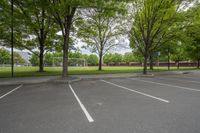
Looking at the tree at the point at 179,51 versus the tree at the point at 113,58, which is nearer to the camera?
the tree at the point at 179,51

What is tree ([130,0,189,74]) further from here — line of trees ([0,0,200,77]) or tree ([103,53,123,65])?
tree ([103,53,123,65])

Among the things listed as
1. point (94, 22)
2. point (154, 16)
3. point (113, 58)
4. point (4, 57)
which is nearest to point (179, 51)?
point (154, 16)

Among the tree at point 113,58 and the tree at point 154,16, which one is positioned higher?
the tree at point 154,16

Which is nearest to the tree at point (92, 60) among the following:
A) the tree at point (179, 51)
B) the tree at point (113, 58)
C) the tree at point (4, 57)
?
the tree at point (113, 58)

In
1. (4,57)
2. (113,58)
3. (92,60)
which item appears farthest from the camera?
(92,60)

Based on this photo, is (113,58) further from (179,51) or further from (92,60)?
(179,51)

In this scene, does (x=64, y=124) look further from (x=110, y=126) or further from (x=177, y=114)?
(x=177, y=114)

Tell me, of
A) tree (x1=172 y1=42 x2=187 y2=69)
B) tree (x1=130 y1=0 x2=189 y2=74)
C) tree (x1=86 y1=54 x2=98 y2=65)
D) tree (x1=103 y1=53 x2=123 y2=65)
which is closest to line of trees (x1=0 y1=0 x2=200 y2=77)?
tree (x1=130 y1=0 x2=189 y2=74)

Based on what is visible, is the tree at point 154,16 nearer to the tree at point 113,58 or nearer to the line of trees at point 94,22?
the line of trees at point 94,22

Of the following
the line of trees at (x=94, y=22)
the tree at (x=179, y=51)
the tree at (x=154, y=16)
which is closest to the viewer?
the line of trees at (x=94, y=22)

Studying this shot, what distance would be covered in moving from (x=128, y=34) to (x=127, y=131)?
22.7 m

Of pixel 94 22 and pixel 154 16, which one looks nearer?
pixel 154 16

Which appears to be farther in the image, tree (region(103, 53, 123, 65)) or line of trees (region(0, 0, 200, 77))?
tree (region(103, 53, 123, 65))

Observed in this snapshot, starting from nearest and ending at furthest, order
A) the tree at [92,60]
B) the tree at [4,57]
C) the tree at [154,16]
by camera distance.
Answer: the tree at [154,16] → the tree at [4,57] → the tree at [92,60]
